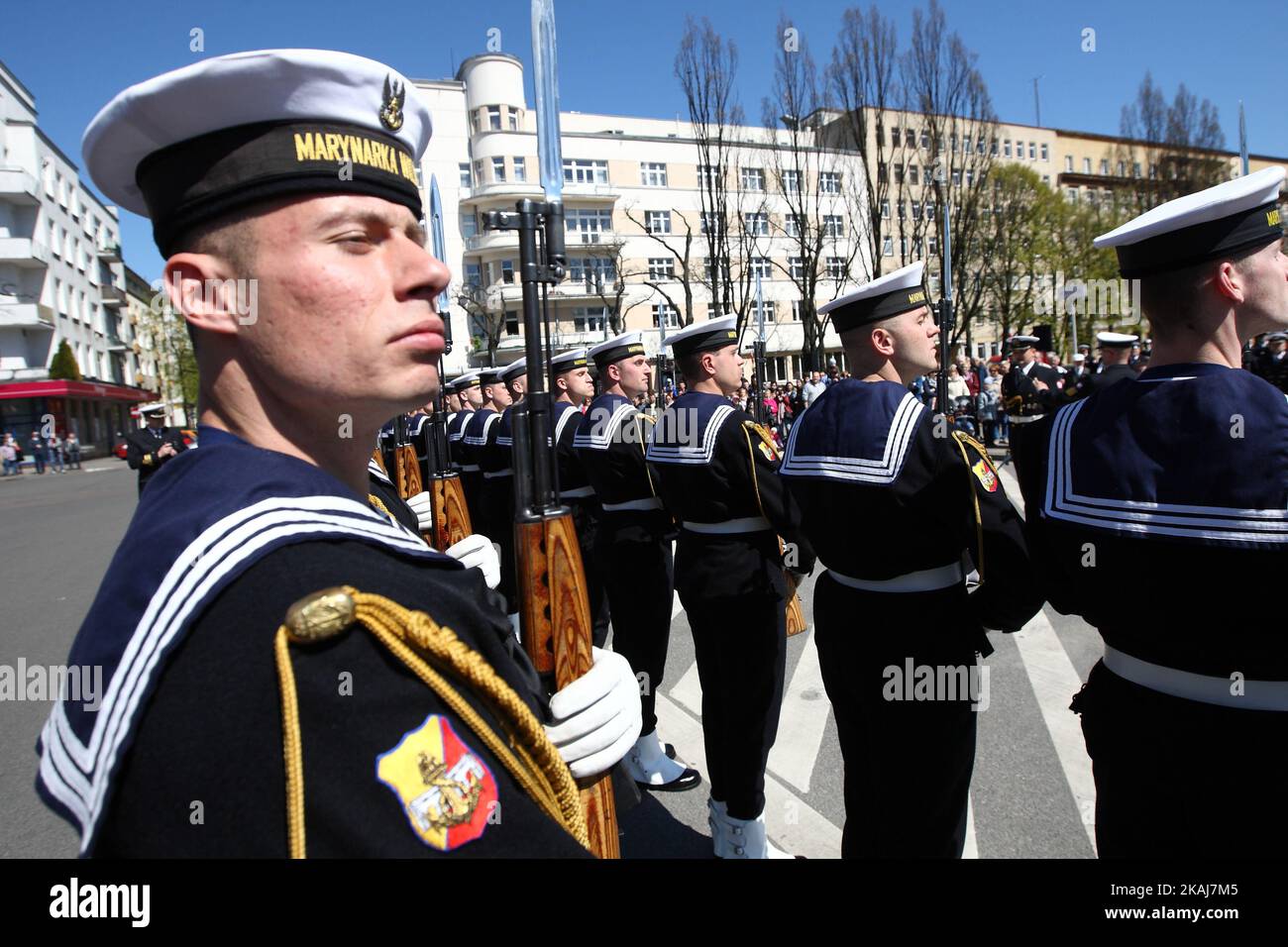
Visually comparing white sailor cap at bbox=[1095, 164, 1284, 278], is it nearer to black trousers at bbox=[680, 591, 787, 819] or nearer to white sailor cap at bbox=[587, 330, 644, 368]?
black trousers at bbox=[680, 591, 787, 819]

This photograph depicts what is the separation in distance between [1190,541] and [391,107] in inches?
76.9

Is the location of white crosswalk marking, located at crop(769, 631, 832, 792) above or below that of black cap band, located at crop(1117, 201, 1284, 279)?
below

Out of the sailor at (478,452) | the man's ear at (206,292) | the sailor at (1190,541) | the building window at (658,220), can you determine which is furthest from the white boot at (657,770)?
the building window at (658,220)

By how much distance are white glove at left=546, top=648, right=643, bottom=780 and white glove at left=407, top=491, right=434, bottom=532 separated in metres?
3.25

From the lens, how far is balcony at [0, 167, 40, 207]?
110 feet

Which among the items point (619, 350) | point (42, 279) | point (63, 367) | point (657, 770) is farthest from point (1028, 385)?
point (42, 279)

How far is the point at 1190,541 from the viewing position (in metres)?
1.76

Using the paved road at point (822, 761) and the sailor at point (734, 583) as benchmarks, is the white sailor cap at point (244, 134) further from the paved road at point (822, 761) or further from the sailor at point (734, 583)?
the sailor at point (734, 583)

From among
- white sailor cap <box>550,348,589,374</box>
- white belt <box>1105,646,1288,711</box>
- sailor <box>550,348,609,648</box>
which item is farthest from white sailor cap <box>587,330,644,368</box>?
A: white belt <box>1105,646,1288,711</box>

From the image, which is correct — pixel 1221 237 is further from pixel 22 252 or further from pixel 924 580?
pixel 22 252

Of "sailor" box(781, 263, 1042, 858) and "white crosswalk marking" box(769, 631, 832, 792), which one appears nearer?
"sailor" box(781, 263, 1042, 858)

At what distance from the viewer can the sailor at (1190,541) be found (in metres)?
1.70

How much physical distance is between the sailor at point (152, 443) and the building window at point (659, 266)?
33247mm

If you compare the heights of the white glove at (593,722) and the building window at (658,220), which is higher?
the building window at (658,220)
